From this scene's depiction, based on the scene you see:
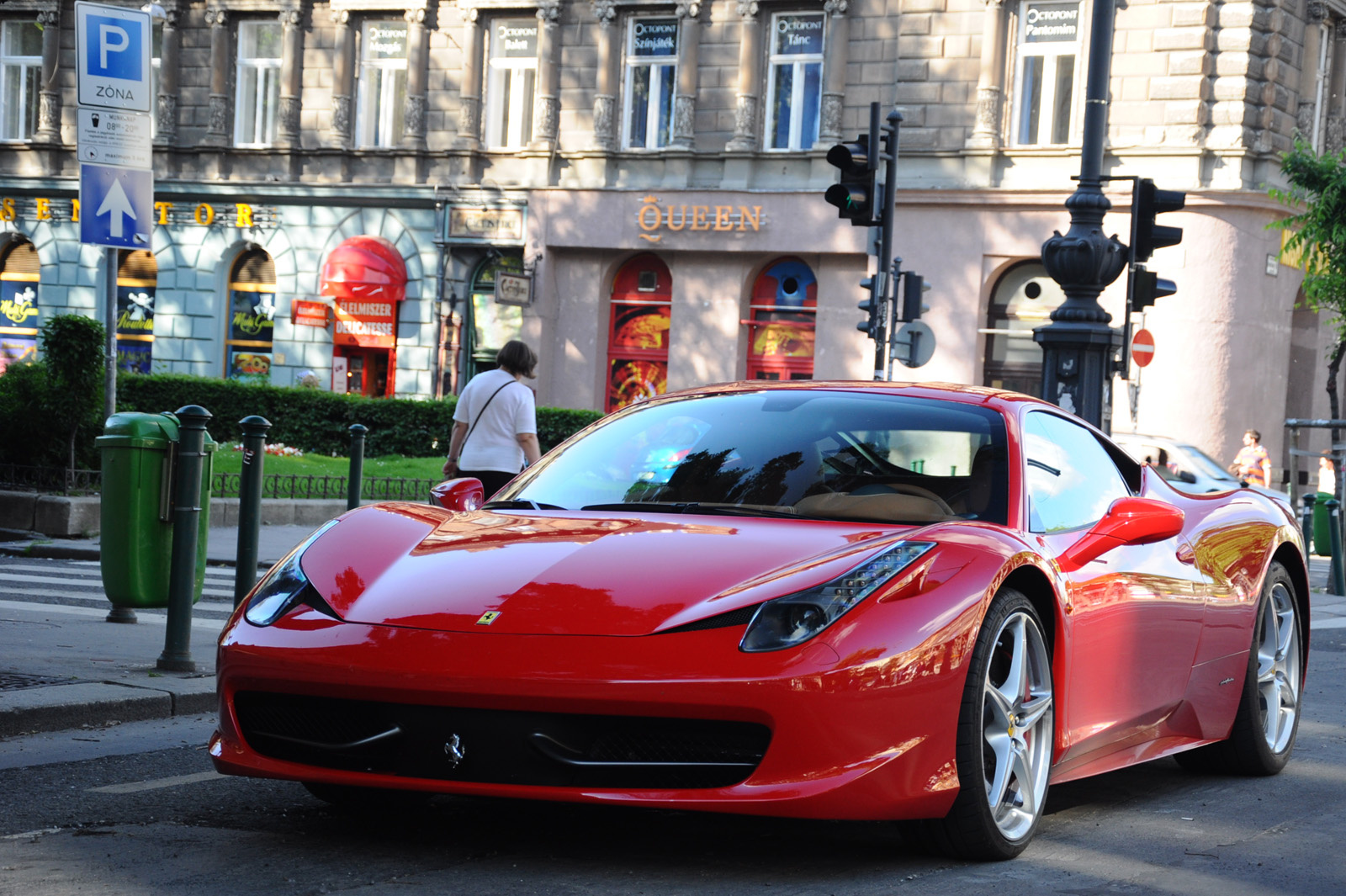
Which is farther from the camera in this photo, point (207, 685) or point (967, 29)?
point (967, 29)

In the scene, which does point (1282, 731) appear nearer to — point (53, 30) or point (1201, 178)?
point (1201, 178)

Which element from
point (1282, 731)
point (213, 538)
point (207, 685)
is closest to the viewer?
point (1282, 731)

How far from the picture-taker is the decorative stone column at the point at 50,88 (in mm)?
35750

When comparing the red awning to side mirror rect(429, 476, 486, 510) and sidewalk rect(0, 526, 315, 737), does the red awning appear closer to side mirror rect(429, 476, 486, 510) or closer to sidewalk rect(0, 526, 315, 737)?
sidewalk rect(0, 526, 315, 737)

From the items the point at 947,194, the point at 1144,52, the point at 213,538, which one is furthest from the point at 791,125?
the point at 213,538

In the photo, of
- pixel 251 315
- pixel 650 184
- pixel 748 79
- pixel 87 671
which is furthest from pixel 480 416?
pixel 251 315

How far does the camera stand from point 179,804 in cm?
508

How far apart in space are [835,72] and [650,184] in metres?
3.79

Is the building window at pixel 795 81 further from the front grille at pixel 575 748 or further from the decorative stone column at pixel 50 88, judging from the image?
the front grille at pixel 575 748

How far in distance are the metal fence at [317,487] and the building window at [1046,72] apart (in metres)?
13.6

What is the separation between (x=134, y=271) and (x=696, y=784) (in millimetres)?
33372

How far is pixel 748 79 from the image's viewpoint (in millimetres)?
30234

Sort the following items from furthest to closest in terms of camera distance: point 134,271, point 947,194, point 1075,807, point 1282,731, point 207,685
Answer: point 134,271 < point 947,194 < point 207,685 < point 1282,731 < point 1075,807

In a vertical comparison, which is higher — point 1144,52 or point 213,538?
point 1144,52
